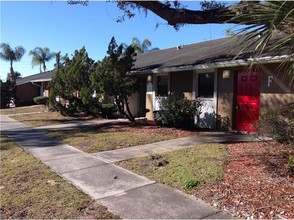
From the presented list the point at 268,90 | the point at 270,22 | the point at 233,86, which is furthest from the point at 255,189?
the point at 233,86

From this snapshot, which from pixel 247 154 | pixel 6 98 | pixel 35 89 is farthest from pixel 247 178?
pixel 35 89

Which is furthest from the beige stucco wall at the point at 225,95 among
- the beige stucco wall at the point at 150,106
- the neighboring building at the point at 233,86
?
the beige stucco wall at the point at 150,106

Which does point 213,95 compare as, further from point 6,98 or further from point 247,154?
point 6,98

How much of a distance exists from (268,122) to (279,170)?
79.5 inches

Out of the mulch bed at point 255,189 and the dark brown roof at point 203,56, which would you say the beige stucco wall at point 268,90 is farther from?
the mulch bed at point 255,189

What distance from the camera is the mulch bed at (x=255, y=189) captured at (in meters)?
4.32

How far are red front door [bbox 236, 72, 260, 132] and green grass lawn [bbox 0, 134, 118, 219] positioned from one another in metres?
6.67

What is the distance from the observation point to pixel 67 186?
19.3 feet

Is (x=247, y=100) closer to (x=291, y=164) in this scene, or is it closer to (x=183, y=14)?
(x=183, y=14)

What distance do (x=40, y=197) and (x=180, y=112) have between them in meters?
7.46

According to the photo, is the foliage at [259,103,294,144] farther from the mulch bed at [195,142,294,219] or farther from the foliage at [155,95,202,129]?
the foliage at [155,95,202,129]

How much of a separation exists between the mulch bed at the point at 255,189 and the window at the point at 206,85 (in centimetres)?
567

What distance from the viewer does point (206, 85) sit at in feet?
41.7

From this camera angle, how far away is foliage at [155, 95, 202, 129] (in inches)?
478
